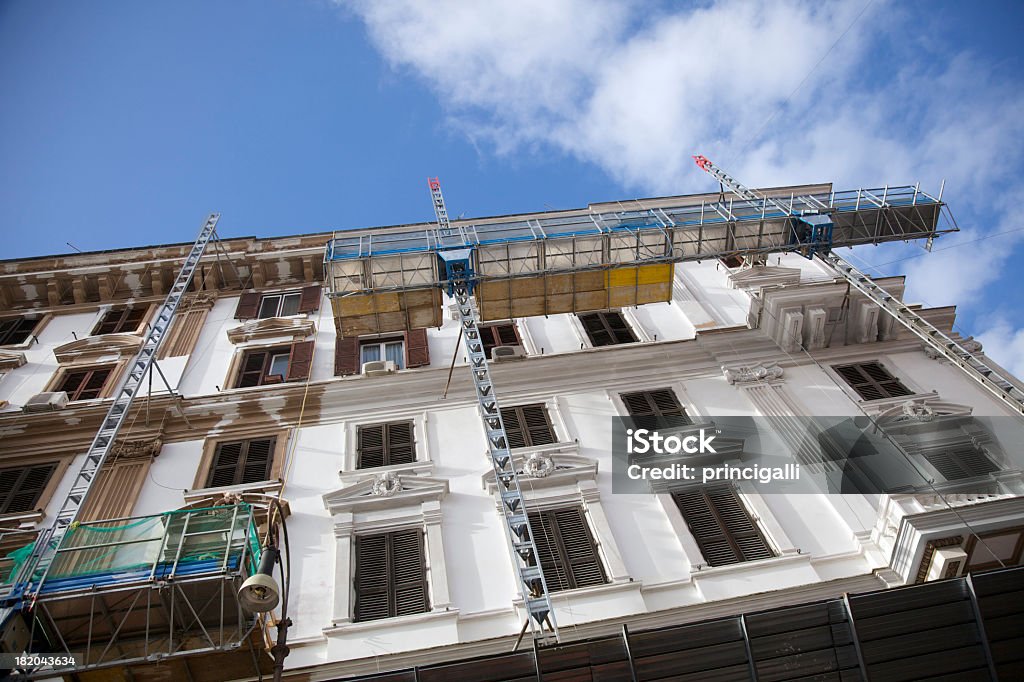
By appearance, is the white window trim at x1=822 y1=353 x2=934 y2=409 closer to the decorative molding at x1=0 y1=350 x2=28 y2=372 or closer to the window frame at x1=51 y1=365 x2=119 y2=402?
the window frame at x1=51 y1=365 x2=119 y2=402

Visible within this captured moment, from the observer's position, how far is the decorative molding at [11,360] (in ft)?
63.9

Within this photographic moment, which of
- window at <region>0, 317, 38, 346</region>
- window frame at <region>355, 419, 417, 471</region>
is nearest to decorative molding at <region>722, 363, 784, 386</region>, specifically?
window frame at <region>355, 419, 417, 471</region>

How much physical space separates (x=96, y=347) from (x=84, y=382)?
1654 millimetres

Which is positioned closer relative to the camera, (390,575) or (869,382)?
(390,575)

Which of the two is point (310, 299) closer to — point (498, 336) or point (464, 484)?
point (498, 336)

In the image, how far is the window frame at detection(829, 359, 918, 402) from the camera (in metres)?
16.4

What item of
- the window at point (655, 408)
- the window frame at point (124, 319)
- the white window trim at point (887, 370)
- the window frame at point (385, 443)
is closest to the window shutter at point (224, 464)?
the window frame at point (385, 443)

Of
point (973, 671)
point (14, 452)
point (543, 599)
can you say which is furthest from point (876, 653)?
point (14, 452)

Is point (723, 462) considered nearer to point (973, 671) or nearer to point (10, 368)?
point (973, 671)

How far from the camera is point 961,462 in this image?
47.1 ft

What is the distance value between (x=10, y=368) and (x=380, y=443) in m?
11.1

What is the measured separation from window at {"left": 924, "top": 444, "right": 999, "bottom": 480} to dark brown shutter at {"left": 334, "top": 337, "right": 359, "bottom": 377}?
13060 mm

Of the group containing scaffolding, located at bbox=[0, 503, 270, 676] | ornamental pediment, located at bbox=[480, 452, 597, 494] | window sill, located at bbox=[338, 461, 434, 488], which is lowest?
scaffolding, located at bbox=[0, 503, 270, 676]

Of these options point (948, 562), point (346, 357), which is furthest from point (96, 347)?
point (948, 562)
